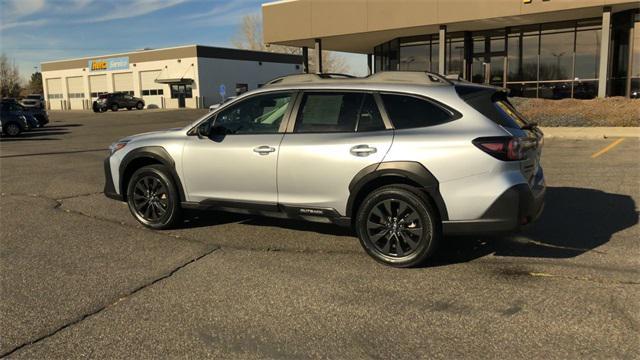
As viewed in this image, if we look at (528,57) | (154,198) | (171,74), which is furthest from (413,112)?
(171,74)

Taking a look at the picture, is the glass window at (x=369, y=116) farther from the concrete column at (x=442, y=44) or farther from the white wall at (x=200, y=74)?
the white wall at (x=200, y=74)

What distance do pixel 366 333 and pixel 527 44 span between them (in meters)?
24.4

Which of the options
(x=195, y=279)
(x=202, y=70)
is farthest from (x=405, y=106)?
(x=202, y=70)

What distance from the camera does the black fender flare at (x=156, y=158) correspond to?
574 cm

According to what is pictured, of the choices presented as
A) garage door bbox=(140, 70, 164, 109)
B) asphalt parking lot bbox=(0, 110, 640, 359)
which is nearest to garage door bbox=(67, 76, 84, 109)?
garage door bbox=(140, 70, 164, 109)

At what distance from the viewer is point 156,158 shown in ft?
19.1

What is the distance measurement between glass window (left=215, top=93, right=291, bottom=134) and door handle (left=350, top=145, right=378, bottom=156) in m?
0.93

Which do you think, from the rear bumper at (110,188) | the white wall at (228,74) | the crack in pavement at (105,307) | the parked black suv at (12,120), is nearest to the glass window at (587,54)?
the rear bumper at (110,188)

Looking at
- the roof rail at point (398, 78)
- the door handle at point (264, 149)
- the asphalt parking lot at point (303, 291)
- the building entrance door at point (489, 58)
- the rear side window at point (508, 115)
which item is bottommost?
the asphalt parking lot at point (303, 291)

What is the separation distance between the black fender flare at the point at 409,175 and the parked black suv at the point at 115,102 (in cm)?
4928

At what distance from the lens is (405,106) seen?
185 inches

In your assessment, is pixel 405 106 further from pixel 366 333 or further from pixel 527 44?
pixel 527 44

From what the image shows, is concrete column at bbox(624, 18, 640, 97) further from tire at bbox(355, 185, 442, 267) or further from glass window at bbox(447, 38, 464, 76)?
tire at bbox(355, 185, 442, 267)

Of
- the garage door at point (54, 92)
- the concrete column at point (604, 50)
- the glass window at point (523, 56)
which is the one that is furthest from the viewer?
the garage door at point (54, 92)
